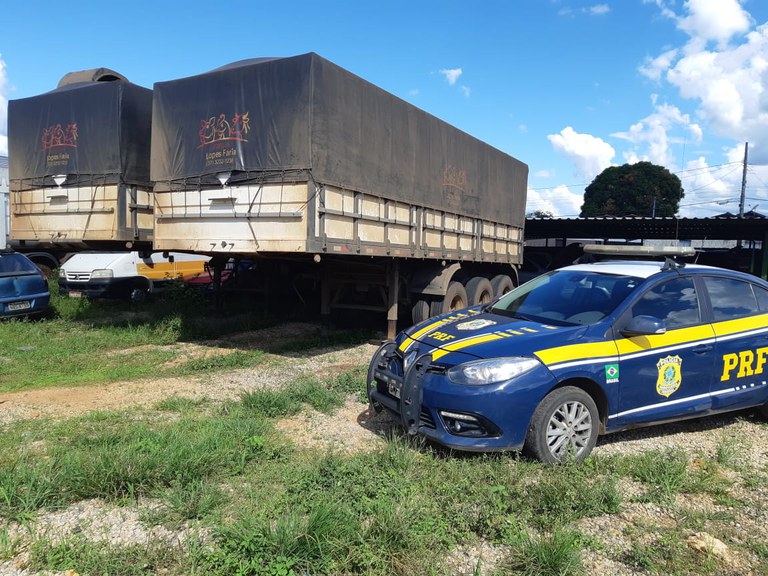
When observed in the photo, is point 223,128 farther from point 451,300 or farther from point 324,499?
point 324,499

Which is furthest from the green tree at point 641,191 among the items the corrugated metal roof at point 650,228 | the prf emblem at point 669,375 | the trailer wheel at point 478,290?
the prf emblem at point 669,375

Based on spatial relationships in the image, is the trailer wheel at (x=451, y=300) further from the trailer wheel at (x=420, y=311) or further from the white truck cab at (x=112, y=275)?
the white truck cab at (x=112, y=275)

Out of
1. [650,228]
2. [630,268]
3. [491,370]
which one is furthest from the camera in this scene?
[650,228]

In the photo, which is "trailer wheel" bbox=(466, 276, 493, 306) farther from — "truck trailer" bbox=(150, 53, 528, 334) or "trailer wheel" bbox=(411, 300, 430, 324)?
"trailer wheel" bbox=(411, 300, 430, 324)

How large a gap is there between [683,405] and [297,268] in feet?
24.3

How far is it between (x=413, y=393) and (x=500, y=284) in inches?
338

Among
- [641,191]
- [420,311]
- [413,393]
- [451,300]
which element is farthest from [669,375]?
[641,191]

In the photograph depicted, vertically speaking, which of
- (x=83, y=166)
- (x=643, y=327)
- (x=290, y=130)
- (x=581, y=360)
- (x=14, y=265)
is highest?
(x=290, y=130)

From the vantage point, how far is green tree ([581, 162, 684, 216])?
2176 inches

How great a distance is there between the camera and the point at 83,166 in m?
8.59

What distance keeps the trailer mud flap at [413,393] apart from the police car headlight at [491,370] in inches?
10.0

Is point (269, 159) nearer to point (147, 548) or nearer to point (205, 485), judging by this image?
point (205, 485)

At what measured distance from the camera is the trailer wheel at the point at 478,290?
10.8 meters

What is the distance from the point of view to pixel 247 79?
7.10m
